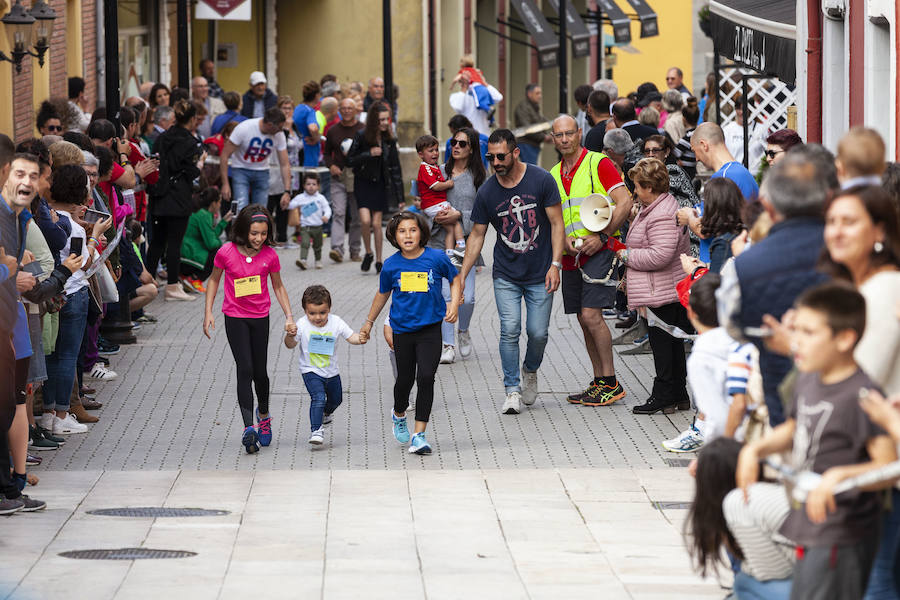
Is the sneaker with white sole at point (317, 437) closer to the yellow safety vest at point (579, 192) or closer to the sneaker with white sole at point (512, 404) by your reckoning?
the sneaker with white sole at point (512, 404)

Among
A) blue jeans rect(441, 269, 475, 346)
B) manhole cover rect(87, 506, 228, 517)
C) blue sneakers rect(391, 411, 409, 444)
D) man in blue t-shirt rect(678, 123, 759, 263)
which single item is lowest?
manhole cover rect(87, 506, 228, 517)

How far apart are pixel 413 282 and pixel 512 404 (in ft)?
5.44

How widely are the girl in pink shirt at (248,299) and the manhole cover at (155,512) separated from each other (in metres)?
1.48

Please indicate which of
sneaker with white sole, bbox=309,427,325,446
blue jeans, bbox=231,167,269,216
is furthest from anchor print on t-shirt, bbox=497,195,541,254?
blue jeans, bbox=231,167,269,216

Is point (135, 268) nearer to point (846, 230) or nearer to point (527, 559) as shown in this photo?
point (527, 559)

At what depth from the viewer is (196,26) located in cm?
3064

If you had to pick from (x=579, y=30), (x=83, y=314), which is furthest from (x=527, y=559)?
(x=579, y=30)

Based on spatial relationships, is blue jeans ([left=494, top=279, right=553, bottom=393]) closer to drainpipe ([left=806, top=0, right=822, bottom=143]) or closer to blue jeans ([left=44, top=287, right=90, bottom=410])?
blue jeans ([left=44, top=287, right=90, bottom=410])

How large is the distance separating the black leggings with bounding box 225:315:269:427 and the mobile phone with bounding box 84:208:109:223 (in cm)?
135

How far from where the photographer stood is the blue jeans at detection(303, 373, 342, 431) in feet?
32.3

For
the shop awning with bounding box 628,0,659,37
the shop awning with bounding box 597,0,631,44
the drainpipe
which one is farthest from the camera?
the shop awning with bounding box 628,0,659,37

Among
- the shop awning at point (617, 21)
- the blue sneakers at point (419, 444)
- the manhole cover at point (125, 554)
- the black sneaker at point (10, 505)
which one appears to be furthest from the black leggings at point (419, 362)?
the shop awning at point (617, 21)

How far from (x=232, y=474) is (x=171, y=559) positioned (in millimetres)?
1991

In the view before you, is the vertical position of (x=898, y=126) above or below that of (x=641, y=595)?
above
